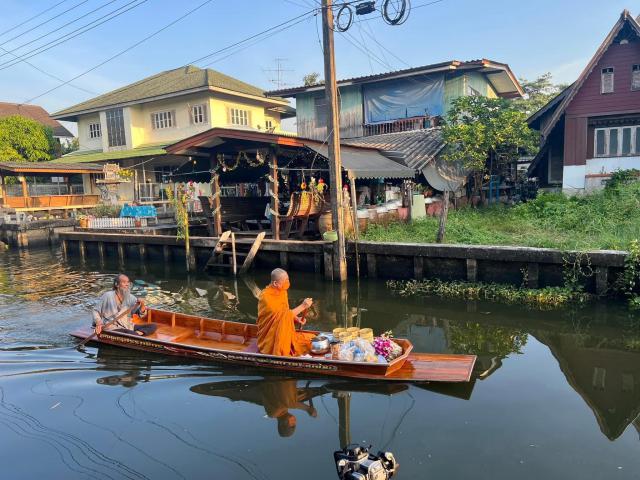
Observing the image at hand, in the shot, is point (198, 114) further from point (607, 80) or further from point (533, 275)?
point (533, 275)

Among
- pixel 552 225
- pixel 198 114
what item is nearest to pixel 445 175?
pixel 552 225

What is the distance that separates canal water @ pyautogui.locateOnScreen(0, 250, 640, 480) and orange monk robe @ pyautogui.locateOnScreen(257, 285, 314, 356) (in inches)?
18.8

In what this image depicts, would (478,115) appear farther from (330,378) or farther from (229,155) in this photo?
(330,378)

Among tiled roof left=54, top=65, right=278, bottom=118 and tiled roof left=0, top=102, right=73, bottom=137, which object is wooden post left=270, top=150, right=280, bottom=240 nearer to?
tiled roof left=54, top=65, right=278, bottom=118

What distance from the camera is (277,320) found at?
7418 millimetres

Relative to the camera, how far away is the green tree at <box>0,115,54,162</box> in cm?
3356

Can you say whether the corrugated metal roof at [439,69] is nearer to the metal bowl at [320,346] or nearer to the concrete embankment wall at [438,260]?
the concrete embankment wall at [438,260]

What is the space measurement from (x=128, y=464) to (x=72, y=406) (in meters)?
1.99

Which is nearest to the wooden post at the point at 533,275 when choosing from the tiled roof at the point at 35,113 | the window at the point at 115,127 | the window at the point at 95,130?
the window at the point at 115,127

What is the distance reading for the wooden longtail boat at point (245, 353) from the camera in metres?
7.05

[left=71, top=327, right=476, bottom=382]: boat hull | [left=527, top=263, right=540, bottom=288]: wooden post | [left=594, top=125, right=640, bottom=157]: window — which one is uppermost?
[left=594, top=125, right=640, bottom=157]: window

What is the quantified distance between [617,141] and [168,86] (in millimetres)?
25375

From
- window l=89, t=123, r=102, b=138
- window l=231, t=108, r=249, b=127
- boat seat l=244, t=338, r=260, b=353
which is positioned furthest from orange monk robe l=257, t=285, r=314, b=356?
window l=89, t=123, r=102, b=138

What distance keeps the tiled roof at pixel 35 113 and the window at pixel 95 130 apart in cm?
1218
